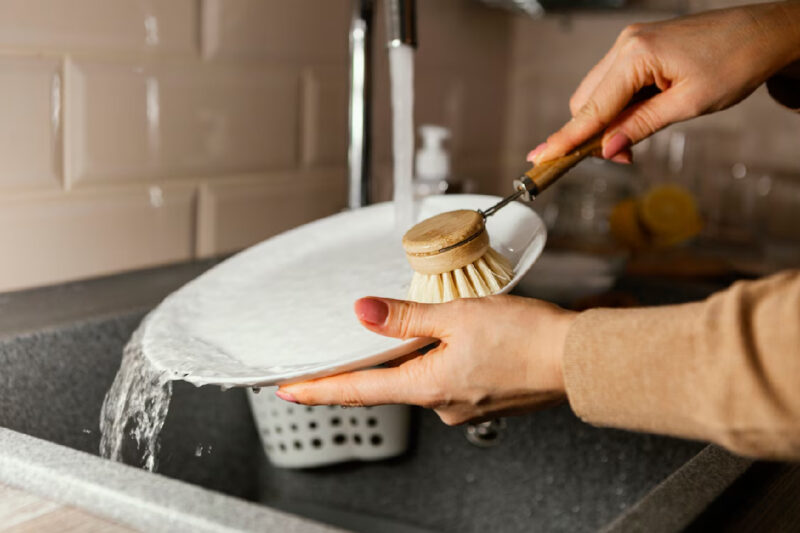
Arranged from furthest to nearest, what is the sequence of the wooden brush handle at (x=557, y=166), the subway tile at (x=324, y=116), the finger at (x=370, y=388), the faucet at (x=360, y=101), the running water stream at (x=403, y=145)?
1. the subway tile at (x=324, y=116)
2. the faucet at (x=360, y=101)
3. the running water stream at (x=403, y=145)
4. the wooden brush handle at (x=557, y=166)
5. the finger at (x=370, y=388)

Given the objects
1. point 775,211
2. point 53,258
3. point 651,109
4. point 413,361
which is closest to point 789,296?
point 413,361

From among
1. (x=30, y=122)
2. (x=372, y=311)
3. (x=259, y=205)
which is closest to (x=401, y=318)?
(x=372, y=311)

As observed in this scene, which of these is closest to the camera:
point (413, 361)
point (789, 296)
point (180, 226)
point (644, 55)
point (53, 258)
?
point (789, 296)

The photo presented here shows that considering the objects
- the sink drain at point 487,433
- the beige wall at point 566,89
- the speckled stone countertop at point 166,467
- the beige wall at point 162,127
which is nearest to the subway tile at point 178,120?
the beige wall at point 162,127

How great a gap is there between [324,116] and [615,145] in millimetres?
482

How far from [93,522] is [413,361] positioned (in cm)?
18

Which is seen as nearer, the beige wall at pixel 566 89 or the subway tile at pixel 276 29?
the subway tile at pixel 276 29

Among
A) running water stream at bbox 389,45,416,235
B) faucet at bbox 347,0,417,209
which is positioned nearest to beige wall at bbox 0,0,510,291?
faucet at bbox 347,0,417,209

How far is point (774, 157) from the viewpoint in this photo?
55.1 inches

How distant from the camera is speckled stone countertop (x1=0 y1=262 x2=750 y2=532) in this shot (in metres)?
0.39

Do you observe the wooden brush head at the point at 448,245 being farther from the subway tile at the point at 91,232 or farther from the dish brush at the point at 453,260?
the subway tile at the point at 91,232

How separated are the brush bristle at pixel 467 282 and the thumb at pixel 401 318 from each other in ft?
0.18

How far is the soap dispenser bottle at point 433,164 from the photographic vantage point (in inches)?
35.1

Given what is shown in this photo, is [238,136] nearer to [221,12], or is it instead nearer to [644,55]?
[221,12]
